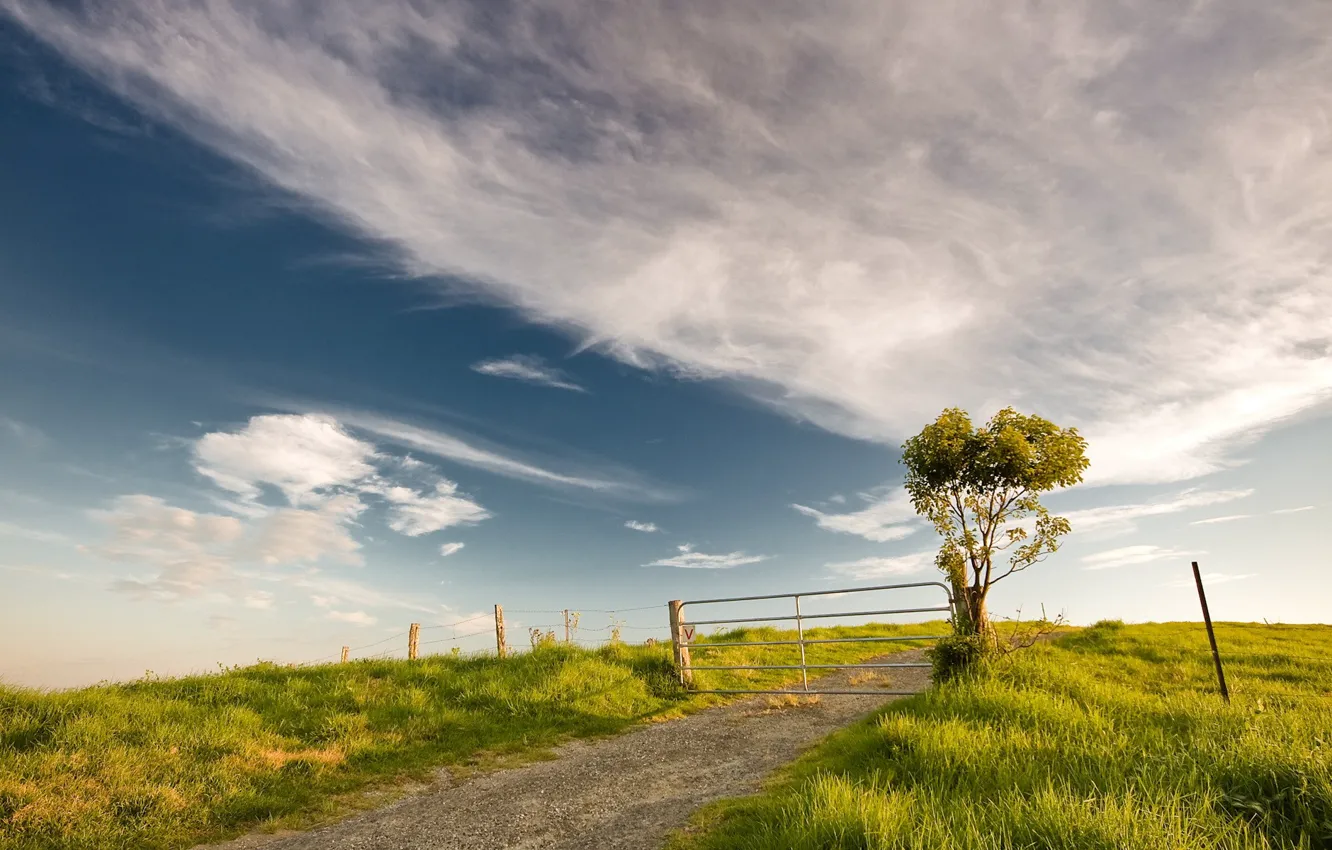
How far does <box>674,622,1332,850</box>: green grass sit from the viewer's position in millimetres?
4254

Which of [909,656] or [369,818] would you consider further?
[909,656]

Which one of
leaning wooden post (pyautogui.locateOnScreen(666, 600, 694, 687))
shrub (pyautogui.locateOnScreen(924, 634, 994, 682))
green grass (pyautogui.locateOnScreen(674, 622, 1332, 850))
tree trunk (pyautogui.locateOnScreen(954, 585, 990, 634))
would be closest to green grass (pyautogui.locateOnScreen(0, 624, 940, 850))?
leaning wooden post (pyautogui.locateOnScreen(666, 600, 694, 687))

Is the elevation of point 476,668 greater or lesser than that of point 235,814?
greater

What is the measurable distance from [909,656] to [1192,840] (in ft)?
53.7

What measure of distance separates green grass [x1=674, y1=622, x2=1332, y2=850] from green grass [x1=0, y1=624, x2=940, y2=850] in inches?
196

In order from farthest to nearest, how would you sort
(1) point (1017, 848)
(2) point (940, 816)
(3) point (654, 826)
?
(3) point (654, 826)
(2) point (940, 816)
(1) point (1017, 848)

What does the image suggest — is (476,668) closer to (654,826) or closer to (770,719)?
(770,719)

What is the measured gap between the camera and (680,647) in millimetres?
13945

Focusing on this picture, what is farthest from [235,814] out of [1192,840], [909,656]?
[909,656]

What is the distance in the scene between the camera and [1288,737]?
230 inches

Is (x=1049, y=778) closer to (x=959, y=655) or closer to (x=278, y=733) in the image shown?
(x=959, y=655)

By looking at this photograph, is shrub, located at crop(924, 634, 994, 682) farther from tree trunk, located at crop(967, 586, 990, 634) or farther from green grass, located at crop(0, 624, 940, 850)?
green grass, located at crop(0, 624, 940, 850)

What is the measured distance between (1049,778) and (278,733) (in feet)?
34.8

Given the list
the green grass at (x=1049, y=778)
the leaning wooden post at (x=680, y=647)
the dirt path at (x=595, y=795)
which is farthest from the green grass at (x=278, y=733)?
the green grass at (x=1049, y=778)
